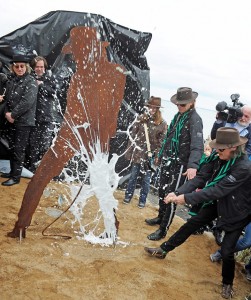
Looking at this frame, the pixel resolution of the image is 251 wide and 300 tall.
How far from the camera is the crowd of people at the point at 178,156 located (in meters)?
3.09

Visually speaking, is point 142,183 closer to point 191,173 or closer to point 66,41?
point 191,173

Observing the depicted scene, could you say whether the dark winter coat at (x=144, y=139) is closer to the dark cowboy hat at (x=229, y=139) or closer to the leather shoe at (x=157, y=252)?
the leather shoe at (x=157, y=252)

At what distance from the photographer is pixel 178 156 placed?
4148 millimetres

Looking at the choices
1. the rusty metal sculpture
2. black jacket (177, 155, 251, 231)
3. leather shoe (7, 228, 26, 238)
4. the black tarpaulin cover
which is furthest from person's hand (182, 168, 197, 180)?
the black tarpaulin cover

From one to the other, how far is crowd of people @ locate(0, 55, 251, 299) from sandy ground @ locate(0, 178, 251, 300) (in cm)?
21

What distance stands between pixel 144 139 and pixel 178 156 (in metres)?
1.39

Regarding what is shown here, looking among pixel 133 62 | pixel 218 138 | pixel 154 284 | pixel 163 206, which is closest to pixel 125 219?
pixel 163 206

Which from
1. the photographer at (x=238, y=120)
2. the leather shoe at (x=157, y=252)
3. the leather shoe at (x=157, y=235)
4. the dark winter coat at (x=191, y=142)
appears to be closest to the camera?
the leather shoe at (x=157, y=252)

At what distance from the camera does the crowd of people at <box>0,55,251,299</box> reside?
10.1ft

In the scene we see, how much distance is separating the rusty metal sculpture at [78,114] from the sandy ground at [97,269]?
0.40m

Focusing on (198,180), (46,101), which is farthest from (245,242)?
(46,101)

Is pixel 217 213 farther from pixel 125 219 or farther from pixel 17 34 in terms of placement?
pixel 17 34

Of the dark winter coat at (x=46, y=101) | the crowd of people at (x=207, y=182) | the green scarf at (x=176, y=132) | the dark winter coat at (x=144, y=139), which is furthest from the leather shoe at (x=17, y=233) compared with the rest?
the dark winter coat at (x=46, y=101)

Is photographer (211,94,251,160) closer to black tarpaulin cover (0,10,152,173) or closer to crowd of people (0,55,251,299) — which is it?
crowd of people (0,55,251,299)
